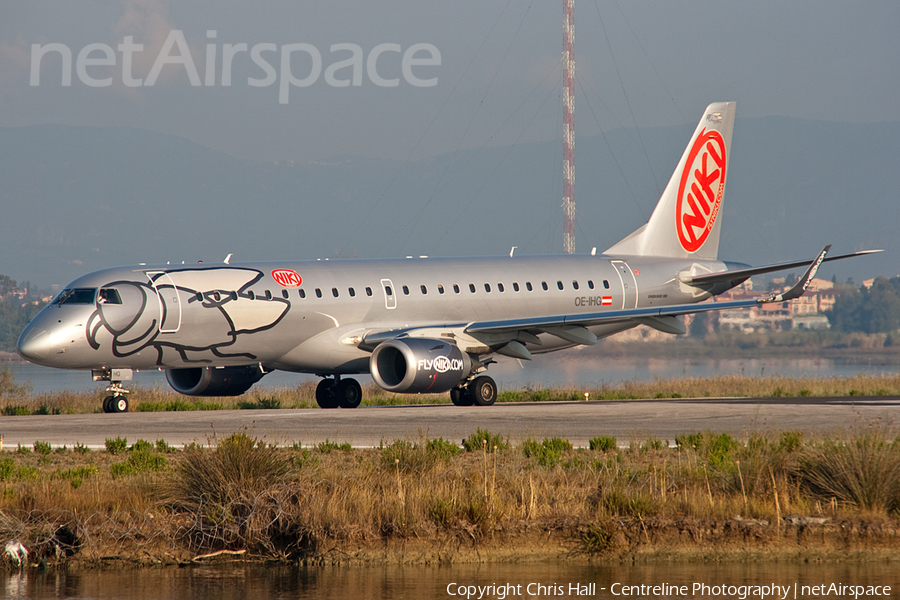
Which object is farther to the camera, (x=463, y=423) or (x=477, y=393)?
(x=477, y=393)

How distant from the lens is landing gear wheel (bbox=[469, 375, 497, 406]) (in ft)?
100

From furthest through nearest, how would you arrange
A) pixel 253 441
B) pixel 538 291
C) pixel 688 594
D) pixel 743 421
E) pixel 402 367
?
pixel 538 291 < pixel 402 367 < pixel 743 421 < pixel 253 441 < pixel 688 594

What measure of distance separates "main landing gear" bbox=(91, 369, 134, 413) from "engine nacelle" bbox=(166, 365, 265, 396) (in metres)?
2.45

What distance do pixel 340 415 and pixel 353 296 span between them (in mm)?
5157

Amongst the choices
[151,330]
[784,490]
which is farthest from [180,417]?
[784,490]

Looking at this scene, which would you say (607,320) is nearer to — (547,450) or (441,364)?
(441,364)

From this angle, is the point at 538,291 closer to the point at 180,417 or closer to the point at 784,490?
the point at 180,417

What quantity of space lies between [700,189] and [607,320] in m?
10.3

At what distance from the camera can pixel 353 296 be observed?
30.2 metres

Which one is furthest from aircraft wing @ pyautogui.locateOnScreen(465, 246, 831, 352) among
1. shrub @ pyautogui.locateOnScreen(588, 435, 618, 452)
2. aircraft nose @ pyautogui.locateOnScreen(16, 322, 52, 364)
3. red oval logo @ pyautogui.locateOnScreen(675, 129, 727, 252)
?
shrub @ pyautogui.locateOnScreen(588, 435, 618, 452)

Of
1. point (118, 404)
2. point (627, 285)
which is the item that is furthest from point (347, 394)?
point (627, 285)

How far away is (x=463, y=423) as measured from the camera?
23172 mm

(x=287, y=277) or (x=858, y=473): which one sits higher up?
(x=287, y=277)

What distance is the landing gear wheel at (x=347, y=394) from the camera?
32000 millimetres
